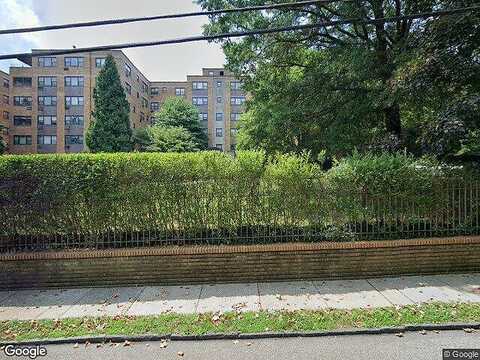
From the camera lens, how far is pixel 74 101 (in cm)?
5047

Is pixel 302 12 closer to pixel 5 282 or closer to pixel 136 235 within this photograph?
pixel 136 235

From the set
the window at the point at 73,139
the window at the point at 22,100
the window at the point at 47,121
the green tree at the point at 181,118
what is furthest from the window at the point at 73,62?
the green tree at the point at 181,118

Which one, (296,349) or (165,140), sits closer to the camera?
(296,349)

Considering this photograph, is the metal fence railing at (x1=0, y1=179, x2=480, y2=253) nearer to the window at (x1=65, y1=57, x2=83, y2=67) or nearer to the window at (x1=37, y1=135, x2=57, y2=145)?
the window at (x1=65, y1=57, x2=83, y2=67)

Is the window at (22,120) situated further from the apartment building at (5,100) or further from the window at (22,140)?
the window at (22,140)

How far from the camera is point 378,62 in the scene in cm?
1152

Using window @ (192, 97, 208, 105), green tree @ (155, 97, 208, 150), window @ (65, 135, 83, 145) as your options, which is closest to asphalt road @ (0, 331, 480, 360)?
green tree @ (155, 97, 208, 150)

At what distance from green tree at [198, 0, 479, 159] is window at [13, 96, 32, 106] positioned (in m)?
46.8

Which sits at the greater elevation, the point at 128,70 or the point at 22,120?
the point at 128,70

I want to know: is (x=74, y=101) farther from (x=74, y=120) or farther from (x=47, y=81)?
(x=47, y=81)

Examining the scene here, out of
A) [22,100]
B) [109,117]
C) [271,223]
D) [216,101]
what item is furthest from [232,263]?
[216,101]

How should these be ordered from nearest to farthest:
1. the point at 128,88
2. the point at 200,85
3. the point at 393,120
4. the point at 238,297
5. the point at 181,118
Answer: the point at 238,297 → the point at 393,120 → the point at 181,118 → the point at 128,88 → the point at 200,85

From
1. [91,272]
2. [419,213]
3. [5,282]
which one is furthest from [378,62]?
[5,282]

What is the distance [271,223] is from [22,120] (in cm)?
5453
